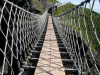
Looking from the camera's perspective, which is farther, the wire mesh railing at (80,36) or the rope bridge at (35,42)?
the rope bridge at (35,42)

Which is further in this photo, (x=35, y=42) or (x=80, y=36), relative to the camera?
(x=35, y=42)

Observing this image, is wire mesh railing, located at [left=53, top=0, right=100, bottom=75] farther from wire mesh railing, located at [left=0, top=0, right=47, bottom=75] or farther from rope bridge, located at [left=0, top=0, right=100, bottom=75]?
wire mesh railing, located at [left=0, top=0, right=47, bottom=75]

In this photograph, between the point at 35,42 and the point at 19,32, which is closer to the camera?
the point at 19,32

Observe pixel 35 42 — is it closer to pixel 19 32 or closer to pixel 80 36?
pixel 19 32

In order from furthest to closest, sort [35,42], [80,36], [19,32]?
[35,42], [19,32], [80,36]

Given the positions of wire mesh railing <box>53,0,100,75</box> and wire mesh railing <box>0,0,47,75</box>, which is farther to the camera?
wire mesh railing <box>0,0,47,75</box>

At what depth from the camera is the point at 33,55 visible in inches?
108

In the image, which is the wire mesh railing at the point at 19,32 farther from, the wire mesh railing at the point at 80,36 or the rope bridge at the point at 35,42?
the wire mesh railing at the point at 80,36

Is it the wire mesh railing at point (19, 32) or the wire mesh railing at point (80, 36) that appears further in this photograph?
the wire mesh railing at point (19, 32)

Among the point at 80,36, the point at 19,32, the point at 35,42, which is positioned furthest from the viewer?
the point at 35,42

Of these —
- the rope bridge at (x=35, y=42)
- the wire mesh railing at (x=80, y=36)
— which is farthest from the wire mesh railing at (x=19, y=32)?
the wire mesh railing at (x=80, y=36)

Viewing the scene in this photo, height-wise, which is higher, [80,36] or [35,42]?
[80,36]

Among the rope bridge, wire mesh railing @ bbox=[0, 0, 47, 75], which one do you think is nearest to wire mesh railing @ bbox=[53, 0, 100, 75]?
the rope bridge

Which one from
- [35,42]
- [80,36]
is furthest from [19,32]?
[35,42]
